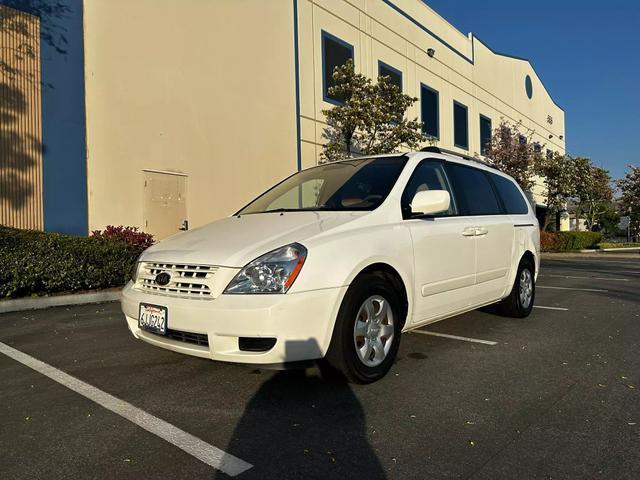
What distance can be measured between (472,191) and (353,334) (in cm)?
253

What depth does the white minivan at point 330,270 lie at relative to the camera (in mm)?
3039

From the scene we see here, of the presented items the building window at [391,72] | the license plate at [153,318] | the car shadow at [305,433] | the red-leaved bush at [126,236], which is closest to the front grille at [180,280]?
the license plate at [153,318]

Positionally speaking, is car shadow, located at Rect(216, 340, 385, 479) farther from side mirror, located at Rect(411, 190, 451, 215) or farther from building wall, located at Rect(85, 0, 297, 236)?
building wall, located at Rect(85, 0, 297, 236)

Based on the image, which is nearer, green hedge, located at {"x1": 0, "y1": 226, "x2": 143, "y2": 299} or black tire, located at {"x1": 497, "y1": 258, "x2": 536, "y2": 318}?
black tire, located at {"x1": 497, "y1": 258, "x2": 536, "y2": 318}

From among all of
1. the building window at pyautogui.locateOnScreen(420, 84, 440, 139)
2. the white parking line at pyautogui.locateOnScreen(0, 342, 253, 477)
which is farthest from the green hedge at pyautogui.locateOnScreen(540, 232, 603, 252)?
the white parking line at pyautogui.locateOnScreen(0, 342, 253, 477)

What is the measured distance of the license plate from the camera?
328cm

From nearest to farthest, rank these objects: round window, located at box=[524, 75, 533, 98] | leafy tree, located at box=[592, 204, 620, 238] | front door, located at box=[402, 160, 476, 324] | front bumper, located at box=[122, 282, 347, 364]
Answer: front bumper, located at box=[122, 282, 347, 364]
front door, located at box=[402, 160, 476, 324]
round window, located at box=[524, 75, 533, 98]
leafy tree, located at box=[592, 204, 620, 238]

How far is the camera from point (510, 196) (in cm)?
596

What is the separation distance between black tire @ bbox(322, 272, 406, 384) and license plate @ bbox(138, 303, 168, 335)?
3.66 ft

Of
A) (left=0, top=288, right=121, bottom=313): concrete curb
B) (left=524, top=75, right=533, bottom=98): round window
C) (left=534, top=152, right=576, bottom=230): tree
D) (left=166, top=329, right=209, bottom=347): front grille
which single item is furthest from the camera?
(left=524, top=75, right=533, bottom=98): round window

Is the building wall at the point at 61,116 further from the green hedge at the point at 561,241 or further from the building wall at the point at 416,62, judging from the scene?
the green hedge at the point at 561,241

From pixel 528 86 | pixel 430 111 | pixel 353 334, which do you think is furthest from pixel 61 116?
pixel 528 86

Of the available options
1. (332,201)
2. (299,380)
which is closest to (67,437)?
(299,380)

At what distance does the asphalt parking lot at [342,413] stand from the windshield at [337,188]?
142cm
